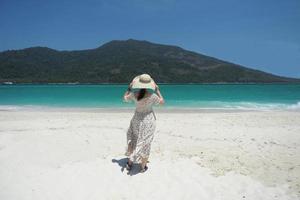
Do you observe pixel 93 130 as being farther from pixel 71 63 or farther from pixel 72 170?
pixel 71 63

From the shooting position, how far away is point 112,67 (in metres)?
135

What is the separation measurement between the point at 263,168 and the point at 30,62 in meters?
146

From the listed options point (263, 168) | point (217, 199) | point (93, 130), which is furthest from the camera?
point (93, 130)

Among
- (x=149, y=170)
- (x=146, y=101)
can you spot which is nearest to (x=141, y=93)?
(x=146, y=101)

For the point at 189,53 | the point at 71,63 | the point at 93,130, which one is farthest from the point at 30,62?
the point at 93,130

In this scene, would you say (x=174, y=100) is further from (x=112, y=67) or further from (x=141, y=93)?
(x=112, y=67)

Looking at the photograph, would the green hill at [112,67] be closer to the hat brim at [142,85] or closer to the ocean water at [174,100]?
the ocean water at [174,100]

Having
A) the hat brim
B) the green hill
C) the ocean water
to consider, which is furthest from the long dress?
the green hill

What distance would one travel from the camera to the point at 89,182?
619 cm

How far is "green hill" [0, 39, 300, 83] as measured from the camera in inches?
5133

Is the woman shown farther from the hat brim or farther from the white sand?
the white sand

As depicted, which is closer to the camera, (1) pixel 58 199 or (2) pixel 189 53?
(1) pixel 58 199

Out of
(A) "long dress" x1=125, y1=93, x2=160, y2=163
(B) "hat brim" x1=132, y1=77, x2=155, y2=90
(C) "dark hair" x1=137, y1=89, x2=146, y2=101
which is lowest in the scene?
(A) "long dress" x1=125, y1=93, x2=160, y2=163

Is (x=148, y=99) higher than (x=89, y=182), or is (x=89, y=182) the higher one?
(x=148, y=99)
